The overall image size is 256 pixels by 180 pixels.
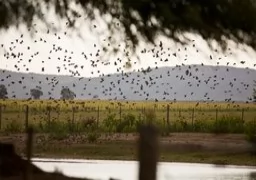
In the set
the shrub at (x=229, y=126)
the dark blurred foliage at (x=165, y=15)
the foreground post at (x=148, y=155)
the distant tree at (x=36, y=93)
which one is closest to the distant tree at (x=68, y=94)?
the distant tree at (x=36, y=93)

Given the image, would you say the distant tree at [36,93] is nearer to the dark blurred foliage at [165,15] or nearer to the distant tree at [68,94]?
the distant tree at [68,94]

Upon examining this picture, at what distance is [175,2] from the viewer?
447 inches

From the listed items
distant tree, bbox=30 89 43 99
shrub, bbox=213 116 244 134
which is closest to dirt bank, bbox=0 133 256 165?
shrub, bbox=213 116 244 134

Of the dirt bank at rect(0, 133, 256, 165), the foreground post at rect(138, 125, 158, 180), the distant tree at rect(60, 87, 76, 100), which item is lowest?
the dirt bank at rect(0, 133, 256, 165)

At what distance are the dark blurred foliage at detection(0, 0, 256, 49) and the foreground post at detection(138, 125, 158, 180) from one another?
16.9 feet

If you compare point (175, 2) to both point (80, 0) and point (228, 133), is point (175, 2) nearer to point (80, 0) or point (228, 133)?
point (80, 0)

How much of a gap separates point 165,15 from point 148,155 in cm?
523

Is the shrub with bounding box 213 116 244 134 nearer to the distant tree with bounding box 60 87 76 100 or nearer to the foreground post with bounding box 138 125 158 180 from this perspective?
the foreground post with bounding box 138 125 158 180

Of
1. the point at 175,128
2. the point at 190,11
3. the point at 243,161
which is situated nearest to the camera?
Answer: the point at 190,11

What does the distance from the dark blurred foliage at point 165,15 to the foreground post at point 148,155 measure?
5.14 meters

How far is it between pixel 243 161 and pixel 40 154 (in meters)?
8.75

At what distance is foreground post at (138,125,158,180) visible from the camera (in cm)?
649

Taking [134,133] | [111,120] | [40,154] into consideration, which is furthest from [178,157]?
[111,120]

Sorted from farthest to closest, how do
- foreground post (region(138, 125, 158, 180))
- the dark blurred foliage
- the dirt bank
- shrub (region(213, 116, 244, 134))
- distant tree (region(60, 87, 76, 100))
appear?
1. distant tree (region(60, 87, 76, 100))
2. shrub (region(213, 116, 244, 134))
3. the dirt bank
4. the dark blurred foliage
5. foreground post (region(138, 125, 158, 180))
